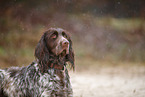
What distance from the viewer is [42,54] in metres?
3.93

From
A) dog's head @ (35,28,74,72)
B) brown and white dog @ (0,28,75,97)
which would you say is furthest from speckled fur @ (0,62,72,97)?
dog's head @ (35,28,74,72)

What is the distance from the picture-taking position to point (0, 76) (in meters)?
4.23

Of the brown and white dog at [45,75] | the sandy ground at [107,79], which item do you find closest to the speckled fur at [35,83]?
the brown and white dog at [45,75]

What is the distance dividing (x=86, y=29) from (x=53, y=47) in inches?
401

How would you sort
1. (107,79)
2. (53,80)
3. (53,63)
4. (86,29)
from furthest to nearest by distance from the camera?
(86,29)
(107,79)
(53,63)
(53,80)

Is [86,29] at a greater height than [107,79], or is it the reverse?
[86,29]

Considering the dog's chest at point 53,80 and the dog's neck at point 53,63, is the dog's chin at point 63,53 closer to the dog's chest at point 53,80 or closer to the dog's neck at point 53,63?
the dog's neck at point 53,63

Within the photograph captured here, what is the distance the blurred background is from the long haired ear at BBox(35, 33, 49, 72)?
6.32 m

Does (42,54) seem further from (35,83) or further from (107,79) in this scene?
(107,79)

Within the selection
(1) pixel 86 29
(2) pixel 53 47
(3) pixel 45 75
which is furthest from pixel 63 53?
(1) pixel 86 29

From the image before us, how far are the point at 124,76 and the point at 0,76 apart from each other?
20.6ft

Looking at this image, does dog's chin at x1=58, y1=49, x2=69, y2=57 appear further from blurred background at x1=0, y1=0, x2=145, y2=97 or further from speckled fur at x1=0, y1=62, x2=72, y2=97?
blurred background at x1=0, y1=0, x2=145, y2=97

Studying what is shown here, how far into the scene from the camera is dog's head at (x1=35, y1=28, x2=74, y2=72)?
3.87 meters

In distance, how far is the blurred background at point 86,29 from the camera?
35.8 ft
